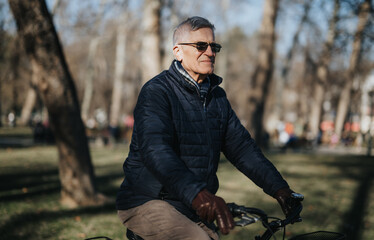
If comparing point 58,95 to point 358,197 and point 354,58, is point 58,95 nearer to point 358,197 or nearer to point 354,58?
point 358,197

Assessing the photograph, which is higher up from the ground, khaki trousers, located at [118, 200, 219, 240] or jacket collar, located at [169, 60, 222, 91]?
jacket collar, located at [169, 60, 222, 91]

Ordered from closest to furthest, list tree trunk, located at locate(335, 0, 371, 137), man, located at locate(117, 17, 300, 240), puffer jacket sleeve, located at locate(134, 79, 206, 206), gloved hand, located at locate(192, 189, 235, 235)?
gloved hand, located at locate(192, 189, 235, 235), puffer jacket sleeve, located at locate(134, 79, 206, 206), man, located at locate(117, 17, 300, 240), tree trunk, located at locate(335, 0, 371, 137)

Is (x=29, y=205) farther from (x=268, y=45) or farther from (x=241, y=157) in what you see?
(x=268, y=45)

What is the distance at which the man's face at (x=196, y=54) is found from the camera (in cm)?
252

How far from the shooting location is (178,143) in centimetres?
245

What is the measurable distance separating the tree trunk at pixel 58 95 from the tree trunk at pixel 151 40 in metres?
8.47

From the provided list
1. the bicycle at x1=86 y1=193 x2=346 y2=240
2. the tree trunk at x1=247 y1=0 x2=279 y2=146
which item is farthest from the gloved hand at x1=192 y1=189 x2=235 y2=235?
the tree trunk at x1=247 y1=0 x2=279 y2=146

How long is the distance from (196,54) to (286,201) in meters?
0.99

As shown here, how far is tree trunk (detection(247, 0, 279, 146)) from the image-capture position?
21.5 meters

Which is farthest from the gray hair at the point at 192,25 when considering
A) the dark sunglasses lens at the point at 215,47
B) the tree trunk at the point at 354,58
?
the tree trunk at the point at 354,58

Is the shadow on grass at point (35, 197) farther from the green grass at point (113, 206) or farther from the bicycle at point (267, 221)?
the bicycle at point (267, 221)

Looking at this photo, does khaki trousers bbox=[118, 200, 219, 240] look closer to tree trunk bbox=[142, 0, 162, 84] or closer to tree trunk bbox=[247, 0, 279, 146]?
tree trunk bbox=[142, 0, 162, 84]

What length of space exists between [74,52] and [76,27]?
27787mm

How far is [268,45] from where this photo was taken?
70.9 feet
